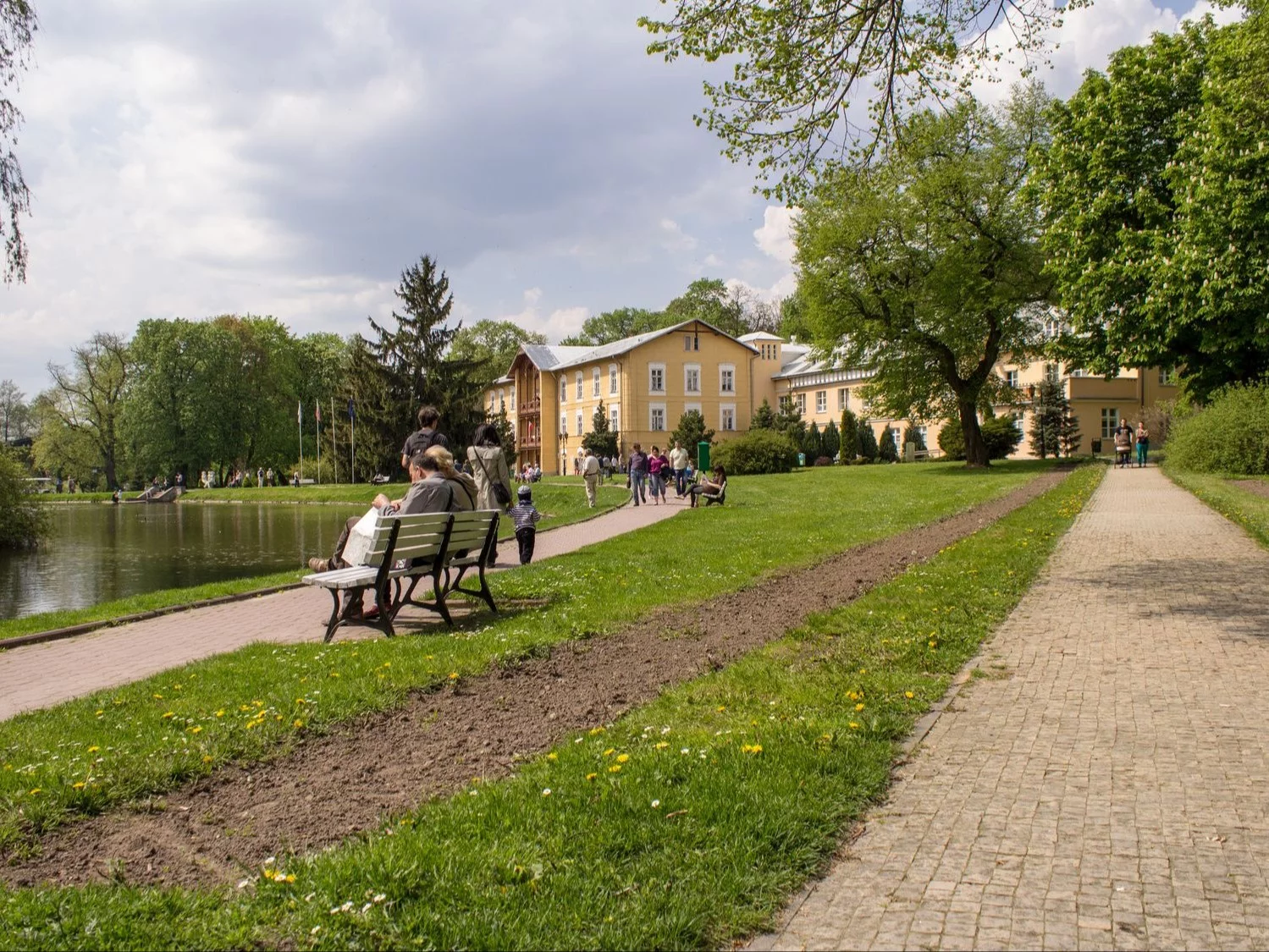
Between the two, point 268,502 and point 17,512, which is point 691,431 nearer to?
point 268,502

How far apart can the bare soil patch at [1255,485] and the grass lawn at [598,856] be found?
1968cm

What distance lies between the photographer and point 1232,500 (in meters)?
19.3

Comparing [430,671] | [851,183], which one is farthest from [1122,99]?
[430,671]

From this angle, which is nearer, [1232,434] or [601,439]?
[1232,434]

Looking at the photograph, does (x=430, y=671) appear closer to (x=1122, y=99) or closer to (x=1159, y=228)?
(x=1159, y=228)

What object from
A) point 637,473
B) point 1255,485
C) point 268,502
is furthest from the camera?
point 268,502

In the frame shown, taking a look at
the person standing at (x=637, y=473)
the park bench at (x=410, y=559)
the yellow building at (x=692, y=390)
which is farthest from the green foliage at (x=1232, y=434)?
the yellow building at (x=692, y=390)

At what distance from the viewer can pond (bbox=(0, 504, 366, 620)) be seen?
16.0 m

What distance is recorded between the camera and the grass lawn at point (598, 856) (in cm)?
303

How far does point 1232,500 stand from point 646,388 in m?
51.9

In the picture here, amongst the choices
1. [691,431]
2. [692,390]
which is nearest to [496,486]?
[691,431]

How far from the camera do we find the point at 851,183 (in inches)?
481

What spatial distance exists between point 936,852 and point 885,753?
3.46 feet

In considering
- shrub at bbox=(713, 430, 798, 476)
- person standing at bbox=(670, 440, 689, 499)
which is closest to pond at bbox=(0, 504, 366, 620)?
person standing at bbox=(670, 440, 689, 499)
